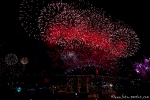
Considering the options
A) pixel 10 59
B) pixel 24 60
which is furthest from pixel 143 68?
pixel 10 59

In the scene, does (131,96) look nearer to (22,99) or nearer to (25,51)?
(22,99)

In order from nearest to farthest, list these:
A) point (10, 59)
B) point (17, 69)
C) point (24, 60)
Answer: point (10, 59) → point (24, 60) → point (17, 69)

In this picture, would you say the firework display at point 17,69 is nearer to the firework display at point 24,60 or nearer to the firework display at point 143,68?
the firework display at point 24,60

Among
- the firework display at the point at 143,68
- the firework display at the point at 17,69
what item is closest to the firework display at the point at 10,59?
the firework display at the point at 17,69

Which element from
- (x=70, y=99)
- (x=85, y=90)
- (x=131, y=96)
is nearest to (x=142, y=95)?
(x=131, y=96)

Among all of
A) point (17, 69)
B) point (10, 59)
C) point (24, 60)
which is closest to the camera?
point (10, 59)

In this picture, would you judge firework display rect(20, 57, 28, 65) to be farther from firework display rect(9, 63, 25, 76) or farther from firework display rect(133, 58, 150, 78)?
Answer: firework display rect(133, 58, 150, 78)

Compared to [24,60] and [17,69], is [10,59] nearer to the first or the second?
[24,60]

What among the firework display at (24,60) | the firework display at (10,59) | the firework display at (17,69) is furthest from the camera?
the firework display at (24,60)
